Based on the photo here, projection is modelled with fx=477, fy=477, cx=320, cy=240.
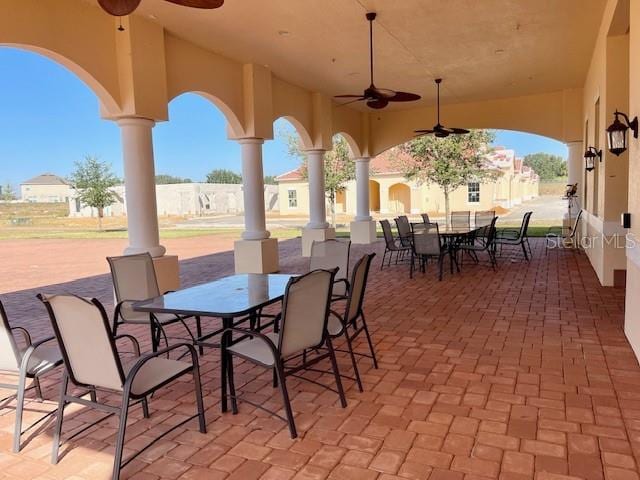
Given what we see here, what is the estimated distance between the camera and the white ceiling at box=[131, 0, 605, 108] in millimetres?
5477

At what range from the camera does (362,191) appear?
12.6 m

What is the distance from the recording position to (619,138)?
4.58 metres

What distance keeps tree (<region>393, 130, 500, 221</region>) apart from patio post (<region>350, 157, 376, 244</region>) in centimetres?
341

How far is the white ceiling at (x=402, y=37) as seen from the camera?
5477 mm

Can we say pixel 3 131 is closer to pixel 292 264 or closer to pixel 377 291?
pixel 292 264

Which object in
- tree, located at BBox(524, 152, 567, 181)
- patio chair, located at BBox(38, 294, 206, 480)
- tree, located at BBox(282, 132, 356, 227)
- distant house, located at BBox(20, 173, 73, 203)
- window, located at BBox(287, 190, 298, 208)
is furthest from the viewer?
tree, located at BBox(524, 152, 567, 181)

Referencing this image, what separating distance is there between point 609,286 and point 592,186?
2.59 meters

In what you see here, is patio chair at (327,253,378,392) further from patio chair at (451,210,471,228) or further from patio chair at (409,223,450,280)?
patio chair at (451,210,471,228)

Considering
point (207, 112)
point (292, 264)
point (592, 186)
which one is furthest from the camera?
point (207, 112)

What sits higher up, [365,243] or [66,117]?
[66,117]

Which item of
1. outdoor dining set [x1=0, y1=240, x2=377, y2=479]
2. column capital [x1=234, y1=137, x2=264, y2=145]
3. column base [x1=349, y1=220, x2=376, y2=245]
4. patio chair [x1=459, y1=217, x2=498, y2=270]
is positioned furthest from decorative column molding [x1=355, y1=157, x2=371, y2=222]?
outdoor dining set [x1=0, y1=240, x2=377, y2=479]

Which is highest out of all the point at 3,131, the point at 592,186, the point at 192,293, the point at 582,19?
the point at 3,131

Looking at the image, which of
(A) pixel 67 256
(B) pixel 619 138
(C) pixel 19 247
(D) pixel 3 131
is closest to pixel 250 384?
(B) pixel 619 138

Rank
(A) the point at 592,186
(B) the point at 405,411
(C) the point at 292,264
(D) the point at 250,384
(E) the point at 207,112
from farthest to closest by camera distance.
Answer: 1. (E) the point at 207,112
2. (C) the point at 292,264
3. (A) the point at 592,186
4. (D) the point at 250,384
5. (B) the point at 405,411
